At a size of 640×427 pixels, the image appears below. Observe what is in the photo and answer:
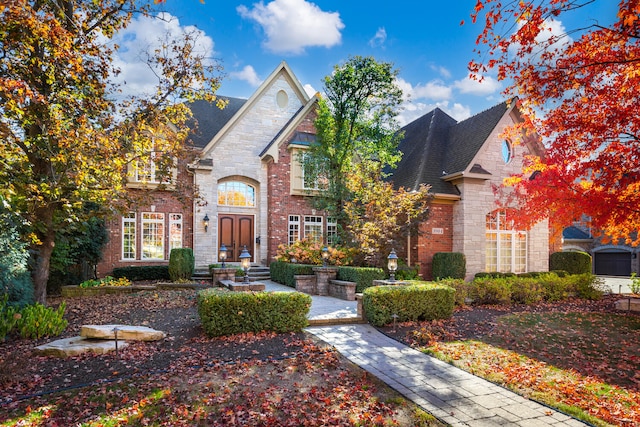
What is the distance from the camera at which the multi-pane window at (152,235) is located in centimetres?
1611

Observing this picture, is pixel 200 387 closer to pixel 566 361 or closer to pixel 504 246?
pixel 566 361

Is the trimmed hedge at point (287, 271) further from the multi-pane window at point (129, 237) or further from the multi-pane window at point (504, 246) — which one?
the multi-pane window at point (504, 246)

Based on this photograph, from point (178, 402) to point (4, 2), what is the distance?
6292 mm

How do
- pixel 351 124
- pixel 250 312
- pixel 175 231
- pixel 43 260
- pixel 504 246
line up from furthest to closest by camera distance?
pixel 504 246 → pixel 175 231 → pixel 351 124 → pixel 43 260 → pixel 250 312

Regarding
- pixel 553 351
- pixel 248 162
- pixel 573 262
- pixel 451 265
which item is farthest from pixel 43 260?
pixel 573 262

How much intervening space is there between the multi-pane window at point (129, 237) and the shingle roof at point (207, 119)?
4.35 m

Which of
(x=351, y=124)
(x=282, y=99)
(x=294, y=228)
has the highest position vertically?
(x=282, y=99)

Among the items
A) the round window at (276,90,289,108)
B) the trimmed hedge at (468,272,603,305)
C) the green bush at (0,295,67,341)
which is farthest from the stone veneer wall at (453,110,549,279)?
the green bush at (0,295,67,341)

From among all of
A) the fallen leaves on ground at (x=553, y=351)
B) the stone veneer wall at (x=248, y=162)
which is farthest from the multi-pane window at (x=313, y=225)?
the fallen leaves on ground at (x=553, y=351)

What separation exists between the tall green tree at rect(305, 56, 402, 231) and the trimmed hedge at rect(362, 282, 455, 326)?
6767mm

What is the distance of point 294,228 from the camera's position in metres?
17.8

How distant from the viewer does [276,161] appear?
1716cm

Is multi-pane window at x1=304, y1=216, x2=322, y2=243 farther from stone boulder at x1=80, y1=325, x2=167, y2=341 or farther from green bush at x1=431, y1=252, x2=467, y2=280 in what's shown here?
stone boulder at x1=80, y1=325, x2=167, y2=341

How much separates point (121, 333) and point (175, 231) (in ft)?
34.5
